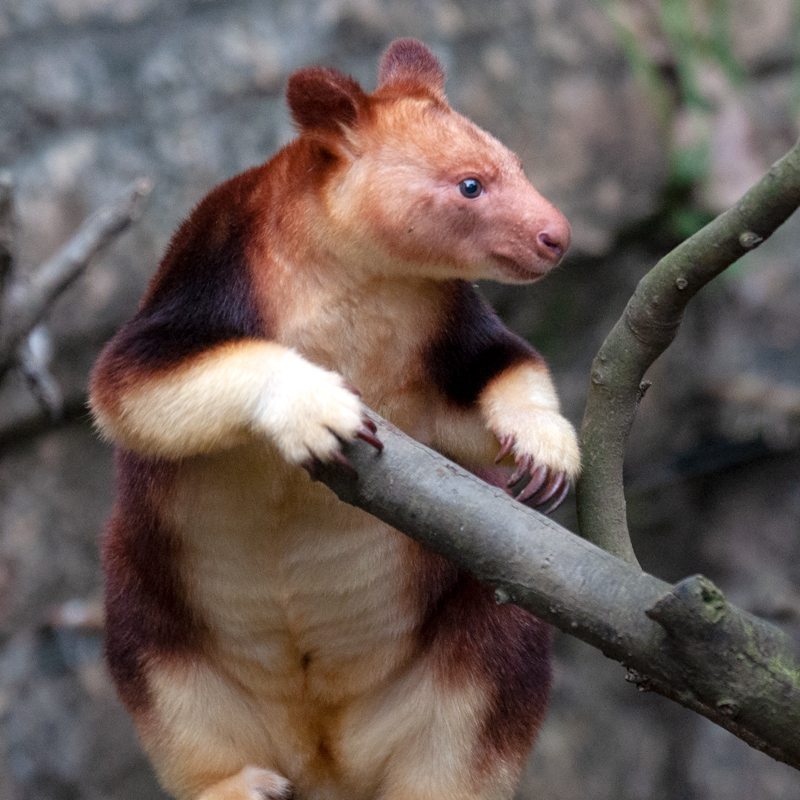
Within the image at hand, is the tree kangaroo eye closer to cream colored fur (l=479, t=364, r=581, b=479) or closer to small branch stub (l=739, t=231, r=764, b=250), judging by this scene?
cream colored fur (l=479, t=364, r=581, b=479)

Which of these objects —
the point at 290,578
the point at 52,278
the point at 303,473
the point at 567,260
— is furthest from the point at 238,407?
the point at 567,260

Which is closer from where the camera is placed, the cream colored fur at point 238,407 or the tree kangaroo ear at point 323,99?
the cream colored fur at point 238,407

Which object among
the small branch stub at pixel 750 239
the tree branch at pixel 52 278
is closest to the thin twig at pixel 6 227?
the tree branch at pixel 52 278

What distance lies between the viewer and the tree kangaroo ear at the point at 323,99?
2096 millimetres

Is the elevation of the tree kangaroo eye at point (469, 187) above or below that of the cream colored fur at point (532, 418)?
above

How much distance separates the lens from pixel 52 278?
3182 mm

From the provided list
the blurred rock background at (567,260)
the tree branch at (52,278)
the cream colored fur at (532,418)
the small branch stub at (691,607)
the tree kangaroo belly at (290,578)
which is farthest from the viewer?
the blurred rock background at (567,260)

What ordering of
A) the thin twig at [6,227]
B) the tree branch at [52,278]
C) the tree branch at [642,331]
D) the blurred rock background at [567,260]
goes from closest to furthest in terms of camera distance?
the tree branch at [642,331] < the thin twig at [6,227] < the tree branch at [52,278] < the blurred rock background at [567,260]

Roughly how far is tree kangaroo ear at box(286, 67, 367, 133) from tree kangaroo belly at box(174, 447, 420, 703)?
74 cm

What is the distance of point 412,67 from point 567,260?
2464mm

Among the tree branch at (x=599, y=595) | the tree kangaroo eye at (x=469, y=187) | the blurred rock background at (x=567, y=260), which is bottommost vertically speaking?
the blurred rock background at (x=567, y=260)

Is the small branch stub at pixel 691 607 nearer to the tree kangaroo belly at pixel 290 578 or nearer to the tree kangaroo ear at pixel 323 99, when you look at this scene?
the tree kangaroo belly at pixel 290 578

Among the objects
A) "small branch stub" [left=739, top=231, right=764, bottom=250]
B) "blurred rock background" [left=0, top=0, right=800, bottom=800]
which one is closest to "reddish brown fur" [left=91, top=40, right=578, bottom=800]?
"small branch stub" [left=739, top=231, right=764, bottom=250]

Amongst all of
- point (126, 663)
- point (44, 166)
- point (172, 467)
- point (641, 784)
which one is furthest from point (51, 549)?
point (641, 784)
